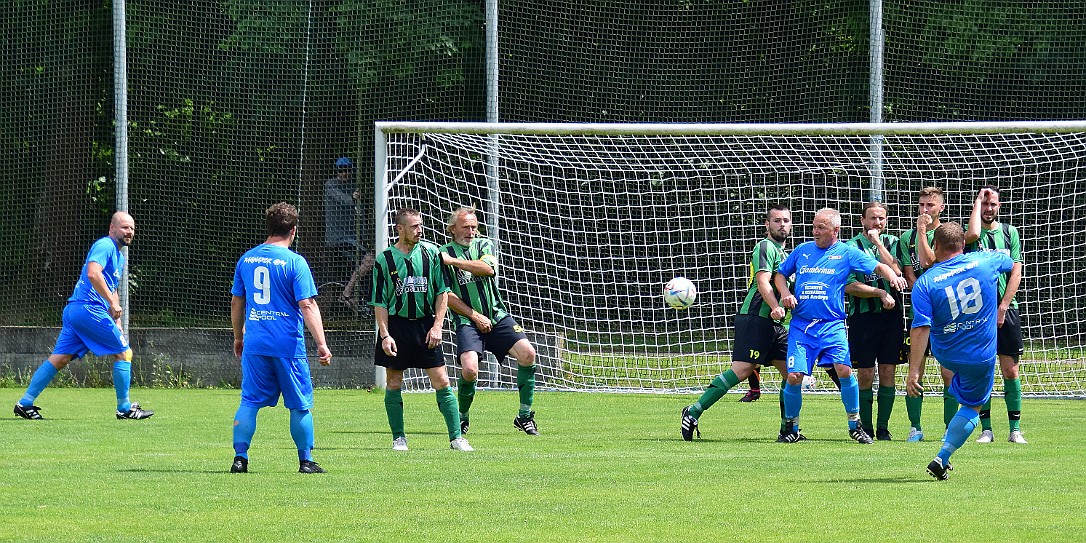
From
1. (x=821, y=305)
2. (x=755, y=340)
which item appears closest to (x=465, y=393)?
(x=755, y=340)

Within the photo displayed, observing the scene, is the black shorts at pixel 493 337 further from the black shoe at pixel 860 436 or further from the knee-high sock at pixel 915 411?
the knee-high sock at pixel 915 411

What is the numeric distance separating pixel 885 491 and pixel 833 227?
3.39m

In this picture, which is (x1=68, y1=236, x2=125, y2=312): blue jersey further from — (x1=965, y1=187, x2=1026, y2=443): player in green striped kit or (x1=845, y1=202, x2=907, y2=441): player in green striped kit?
(x1=965, y1=187, x2=1026, y2=443): player in green striped kit

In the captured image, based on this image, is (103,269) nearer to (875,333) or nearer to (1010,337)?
(875,333)

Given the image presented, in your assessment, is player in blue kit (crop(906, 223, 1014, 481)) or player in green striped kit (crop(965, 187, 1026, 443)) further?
player in green striped kit (crop(965, 187, 1026, 443))

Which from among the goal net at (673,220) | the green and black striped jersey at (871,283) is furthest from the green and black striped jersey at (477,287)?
the goal net at (673,220)

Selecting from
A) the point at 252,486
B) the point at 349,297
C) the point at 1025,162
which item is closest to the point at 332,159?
the point at 349,297

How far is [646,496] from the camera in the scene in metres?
7.25

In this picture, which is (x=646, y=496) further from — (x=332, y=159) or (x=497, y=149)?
(x=332, y=159)

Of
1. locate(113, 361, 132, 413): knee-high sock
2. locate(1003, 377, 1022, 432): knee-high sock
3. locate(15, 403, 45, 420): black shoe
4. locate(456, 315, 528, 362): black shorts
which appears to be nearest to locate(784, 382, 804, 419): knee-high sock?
locate(1003, 377, 1022, 432): knee-high sock

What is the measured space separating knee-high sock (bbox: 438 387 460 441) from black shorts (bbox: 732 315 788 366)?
2388 millimetres

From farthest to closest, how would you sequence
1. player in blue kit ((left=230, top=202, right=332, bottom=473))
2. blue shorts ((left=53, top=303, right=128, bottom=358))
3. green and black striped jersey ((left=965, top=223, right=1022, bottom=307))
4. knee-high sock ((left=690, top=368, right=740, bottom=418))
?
blue shorts ((left=53, top=303, right=128, bottom=358)) < knee-high sock ((left=690, top=368, right=740, bottom=418)) < green and black striped jersey ((left=965, top=223, right=1022, bottom=307)) < player in blue kit ((left=230, top=202, right=332, bottom=473))

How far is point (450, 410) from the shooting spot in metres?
9.85

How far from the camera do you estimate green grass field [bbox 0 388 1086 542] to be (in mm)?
6148
